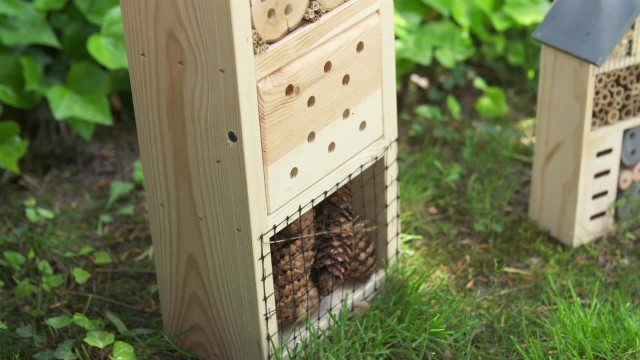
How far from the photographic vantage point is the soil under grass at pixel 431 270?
2533mm

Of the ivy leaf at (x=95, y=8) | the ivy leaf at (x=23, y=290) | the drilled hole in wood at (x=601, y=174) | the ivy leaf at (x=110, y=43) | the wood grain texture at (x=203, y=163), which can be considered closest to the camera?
the wood grain texture at (x=203, y=163)

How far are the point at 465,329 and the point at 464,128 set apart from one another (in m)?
1.24

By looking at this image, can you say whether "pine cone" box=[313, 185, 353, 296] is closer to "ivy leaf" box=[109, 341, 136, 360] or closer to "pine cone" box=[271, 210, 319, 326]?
"pine cone" box=[271, 210, 319, 326]

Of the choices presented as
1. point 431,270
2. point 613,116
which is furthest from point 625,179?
point 431,270

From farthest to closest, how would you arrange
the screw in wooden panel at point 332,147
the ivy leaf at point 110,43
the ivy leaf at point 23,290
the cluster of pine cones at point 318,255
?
the ivy leaf at point 110,43 → the ivy leaf at point 23,290 → the cluster of pine cones at point 318,255 → the screw in wooden panel at point 332,147

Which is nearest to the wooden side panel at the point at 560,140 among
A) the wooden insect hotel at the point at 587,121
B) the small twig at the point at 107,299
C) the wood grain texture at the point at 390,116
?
the wooden insect hotel at the point at 587,121

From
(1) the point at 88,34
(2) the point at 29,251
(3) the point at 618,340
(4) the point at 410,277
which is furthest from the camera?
(1) the point at 88,34

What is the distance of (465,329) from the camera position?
2543 millimetres

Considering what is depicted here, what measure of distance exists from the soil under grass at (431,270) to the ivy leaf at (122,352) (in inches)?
6.0

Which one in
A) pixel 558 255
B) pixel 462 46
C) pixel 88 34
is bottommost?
pixel 558 255

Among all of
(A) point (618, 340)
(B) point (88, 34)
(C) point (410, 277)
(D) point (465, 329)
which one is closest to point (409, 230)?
(C) point (410, 277)

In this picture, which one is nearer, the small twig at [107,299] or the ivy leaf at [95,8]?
the small twig at [107,299]

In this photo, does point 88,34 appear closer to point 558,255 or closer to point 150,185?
point 150,185

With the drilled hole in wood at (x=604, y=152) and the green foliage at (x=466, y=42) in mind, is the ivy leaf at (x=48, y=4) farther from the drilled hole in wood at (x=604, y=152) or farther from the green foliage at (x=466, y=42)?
the drilled hole in wood at (x=604, y=152)
